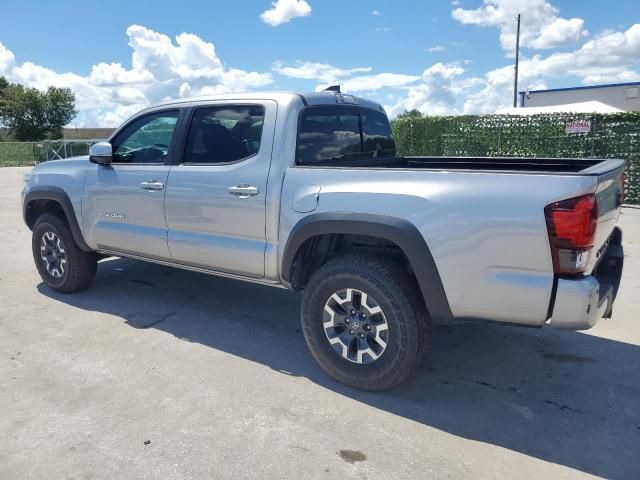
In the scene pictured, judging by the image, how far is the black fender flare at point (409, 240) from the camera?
293 centimetres

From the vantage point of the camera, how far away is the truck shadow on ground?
9.37ft

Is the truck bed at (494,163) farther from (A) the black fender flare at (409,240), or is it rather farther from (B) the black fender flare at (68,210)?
(B) the black fender flare at (68,210)

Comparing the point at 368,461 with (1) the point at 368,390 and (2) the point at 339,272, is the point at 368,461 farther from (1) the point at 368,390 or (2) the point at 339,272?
(2) the point at 339,272

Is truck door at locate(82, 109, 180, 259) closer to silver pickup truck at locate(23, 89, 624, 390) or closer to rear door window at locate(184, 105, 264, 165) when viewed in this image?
silver pickup truck at locate(23, 89, 624, 390)

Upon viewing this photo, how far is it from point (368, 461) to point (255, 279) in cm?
165

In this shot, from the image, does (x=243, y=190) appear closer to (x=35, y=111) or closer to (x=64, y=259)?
(x=64, y=259)

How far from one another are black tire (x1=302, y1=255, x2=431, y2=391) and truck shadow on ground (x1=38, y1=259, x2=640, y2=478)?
150 mm

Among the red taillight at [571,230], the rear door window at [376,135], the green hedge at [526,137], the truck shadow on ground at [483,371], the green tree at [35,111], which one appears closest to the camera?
the red taillight at [571,230]

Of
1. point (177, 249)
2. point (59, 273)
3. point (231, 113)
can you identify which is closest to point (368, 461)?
point (177, 249)

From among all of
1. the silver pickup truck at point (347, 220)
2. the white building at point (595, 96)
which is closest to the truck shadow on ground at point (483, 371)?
the silver pickup truck at point (347, 220)

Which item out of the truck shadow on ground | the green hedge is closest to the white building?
the green hedge

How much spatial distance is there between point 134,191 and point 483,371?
3145mm

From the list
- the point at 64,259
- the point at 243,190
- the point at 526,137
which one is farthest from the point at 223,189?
the point at 526,137

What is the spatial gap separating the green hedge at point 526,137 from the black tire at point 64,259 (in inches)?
432
